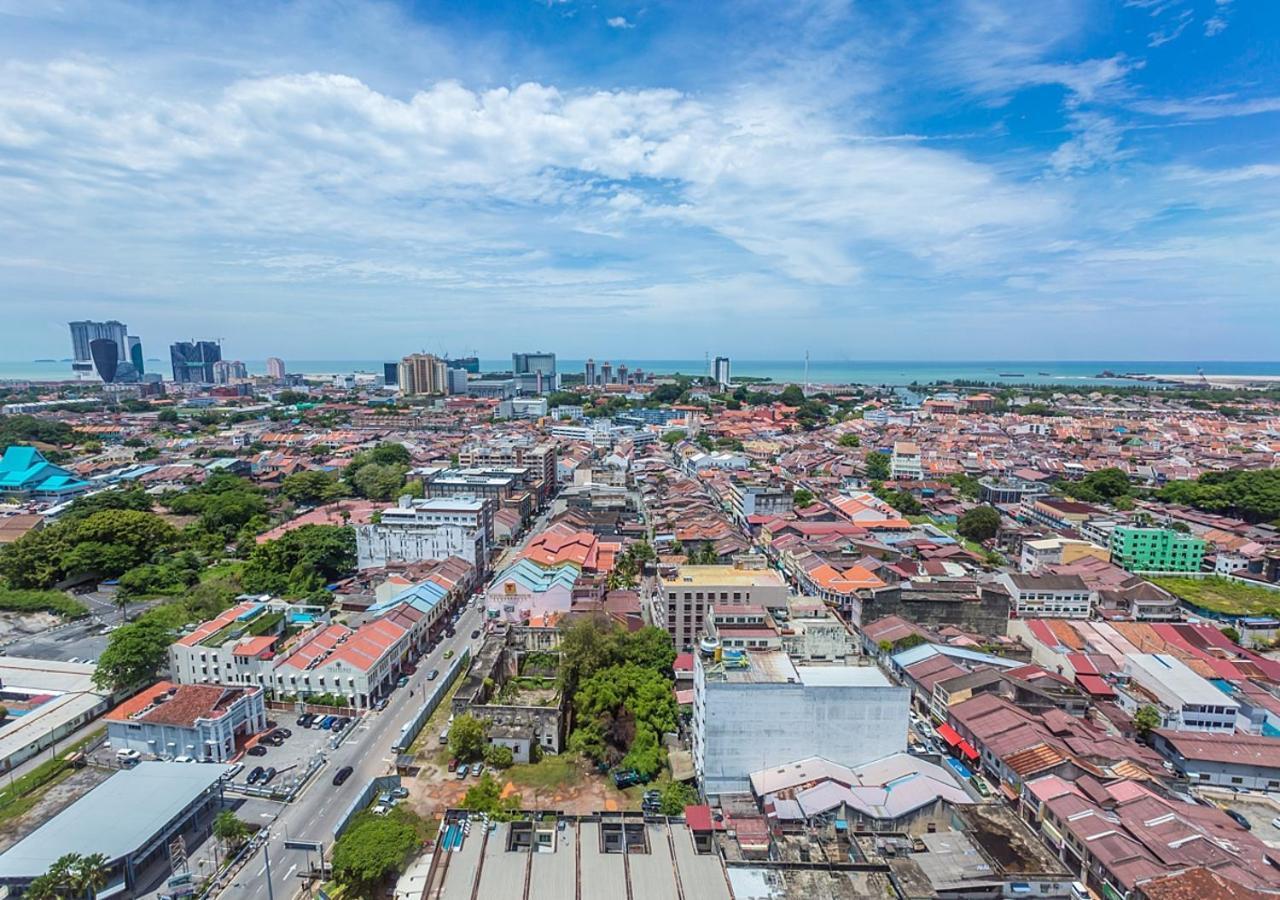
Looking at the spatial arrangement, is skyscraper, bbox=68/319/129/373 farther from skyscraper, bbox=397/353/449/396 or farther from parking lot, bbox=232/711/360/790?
parking lot, bbox=232/711/360/790

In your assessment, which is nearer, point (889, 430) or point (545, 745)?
point (545, 745)

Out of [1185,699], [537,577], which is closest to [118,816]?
[537,577]

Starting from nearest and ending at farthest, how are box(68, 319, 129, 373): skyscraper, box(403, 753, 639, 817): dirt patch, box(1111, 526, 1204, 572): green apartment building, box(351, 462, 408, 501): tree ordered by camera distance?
box(403, 753, 639, 817): dirt patch < box(1111, 526, 1204, 572): green apartment building < box(351, 462, 408, 501): tree < box(68, 319, 129, 373): skyscraper

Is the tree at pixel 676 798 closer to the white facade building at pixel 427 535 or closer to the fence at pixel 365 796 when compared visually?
the fence at pixel 365 796

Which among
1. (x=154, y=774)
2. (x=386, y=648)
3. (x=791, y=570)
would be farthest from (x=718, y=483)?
(x=154, y=774)

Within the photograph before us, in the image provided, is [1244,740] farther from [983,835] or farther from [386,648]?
[386,648]

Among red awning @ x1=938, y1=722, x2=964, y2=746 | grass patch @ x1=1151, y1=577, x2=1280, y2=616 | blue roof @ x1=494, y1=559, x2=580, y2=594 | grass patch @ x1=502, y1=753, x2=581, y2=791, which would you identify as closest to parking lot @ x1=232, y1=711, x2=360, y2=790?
grass patch @ x1=502, y1=753, x2=581, y2=791

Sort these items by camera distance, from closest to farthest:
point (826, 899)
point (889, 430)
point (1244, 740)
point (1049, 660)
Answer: point (826, 899), point (1244, 740), point (1049, 660), point (889, 430)
